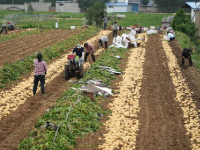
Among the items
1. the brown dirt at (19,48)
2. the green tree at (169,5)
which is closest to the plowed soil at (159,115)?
the brown dirt at (19,48)

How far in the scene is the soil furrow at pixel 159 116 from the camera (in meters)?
7.60

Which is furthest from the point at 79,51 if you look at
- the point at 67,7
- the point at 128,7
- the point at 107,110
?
the point at 128,7

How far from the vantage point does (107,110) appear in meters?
9.85

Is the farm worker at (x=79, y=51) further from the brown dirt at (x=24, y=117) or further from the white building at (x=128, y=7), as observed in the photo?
the white building at (x=128, y=7)

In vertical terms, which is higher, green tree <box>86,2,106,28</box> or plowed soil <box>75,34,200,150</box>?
green tree <box>86,2,106,28</box>

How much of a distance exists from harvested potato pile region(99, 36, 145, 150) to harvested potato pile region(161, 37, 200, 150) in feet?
4.75

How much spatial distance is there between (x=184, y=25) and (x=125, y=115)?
25065 millimetres

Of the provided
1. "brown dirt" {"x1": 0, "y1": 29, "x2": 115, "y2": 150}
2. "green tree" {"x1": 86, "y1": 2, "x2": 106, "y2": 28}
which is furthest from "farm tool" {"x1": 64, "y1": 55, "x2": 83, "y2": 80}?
"green tree" {"x1": 86, "y1": 2, "x2": 106, "y2": 28}

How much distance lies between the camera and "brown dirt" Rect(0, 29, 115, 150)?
798 cm

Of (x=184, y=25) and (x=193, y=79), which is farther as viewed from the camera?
(x=184, y=25)

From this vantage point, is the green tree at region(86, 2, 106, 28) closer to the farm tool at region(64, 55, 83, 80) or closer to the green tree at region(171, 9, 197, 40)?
the green tree at region(171, 9, 197, 40)

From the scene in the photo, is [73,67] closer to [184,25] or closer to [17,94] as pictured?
[17,94]

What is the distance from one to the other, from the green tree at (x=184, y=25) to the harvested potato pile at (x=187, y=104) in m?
15.5

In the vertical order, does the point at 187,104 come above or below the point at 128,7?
below
